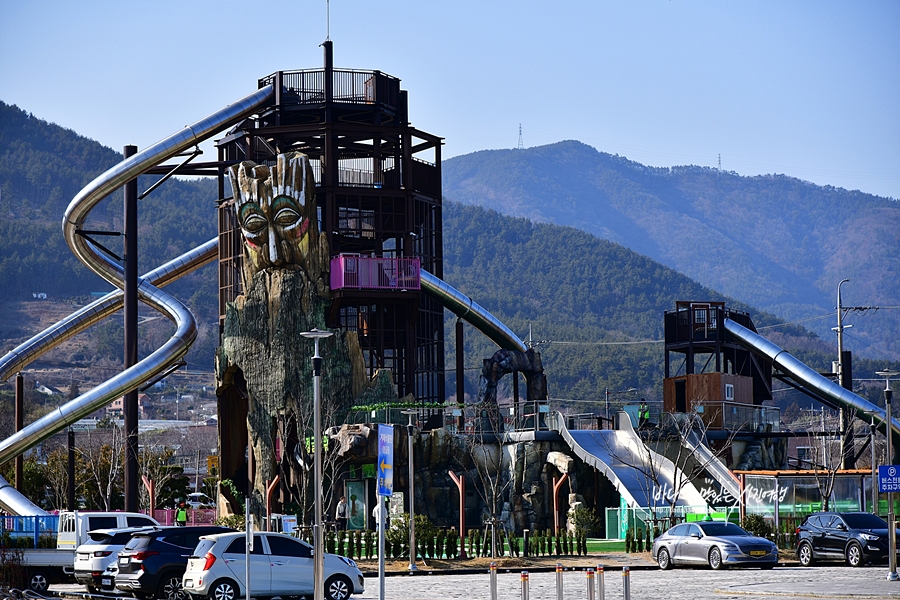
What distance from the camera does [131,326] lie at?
6756cm

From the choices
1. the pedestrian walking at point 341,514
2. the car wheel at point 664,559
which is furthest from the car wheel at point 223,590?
the pedestrian walking at point 341,514

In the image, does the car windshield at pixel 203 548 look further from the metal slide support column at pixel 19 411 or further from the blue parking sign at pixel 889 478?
the metal slide support column at pixel 19 411

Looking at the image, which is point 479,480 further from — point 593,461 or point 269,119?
point 269,119

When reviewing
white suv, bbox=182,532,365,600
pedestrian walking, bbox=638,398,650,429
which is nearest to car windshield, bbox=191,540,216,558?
white suv, bbox=182,532,365,600

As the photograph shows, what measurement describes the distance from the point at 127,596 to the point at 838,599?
17051mm

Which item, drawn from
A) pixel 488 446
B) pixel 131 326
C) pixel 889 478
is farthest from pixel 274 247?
pixel 889 478

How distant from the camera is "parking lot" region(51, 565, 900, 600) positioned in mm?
30391

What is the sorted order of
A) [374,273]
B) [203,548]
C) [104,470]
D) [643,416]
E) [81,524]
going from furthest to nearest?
[104,470] → [374,273] → [643,416] → [81,524] → [203,548]

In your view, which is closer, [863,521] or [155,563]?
[155,563]

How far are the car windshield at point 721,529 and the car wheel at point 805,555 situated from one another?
211cm

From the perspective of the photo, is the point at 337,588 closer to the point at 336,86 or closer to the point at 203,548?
the point at 203,548

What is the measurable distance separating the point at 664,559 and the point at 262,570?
14937mm

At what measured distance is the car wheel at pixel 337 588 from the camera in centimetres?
3219

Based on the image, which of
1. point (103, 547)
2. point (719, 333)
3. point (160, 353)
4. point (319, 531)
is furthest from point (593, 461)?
point (319, 531)
